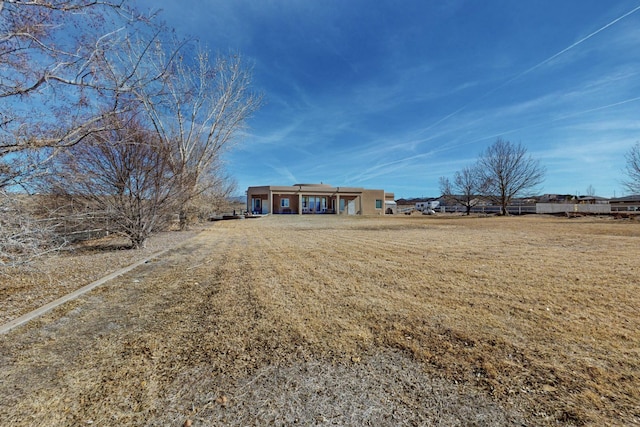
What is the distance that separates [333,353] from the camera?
2350 millimetres

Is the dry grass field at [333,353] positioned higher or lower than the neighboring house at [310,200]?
lower

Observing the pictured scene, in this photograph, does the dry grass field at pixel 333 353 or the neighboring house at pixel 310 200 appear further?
the neighboring house at pixel 310 200

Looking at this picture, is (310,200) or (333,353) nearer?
(333,353)

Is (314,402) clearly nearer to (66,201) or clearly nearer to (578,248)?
(66,201)

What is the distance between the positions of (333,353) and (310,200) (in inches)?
1306

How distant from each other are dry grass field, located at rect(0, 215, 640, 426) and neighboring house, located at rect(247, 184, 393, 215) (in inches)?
1159

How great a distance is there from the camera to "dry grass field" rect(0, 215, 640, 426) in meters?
1.71

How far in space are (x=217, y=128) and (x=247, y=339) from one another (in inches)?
562

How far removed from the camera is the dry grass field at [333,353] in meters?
1.71

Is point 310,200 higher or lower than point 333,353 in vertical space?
higher

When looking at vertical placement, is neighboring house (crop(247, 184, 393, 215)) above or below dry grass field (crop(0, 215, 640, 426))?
above

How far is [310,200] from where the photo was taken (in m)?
35.4

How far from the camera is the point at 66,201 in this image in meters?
6.57

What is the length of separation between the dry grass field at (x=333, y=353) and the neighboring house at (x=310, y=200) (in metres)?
29.4
